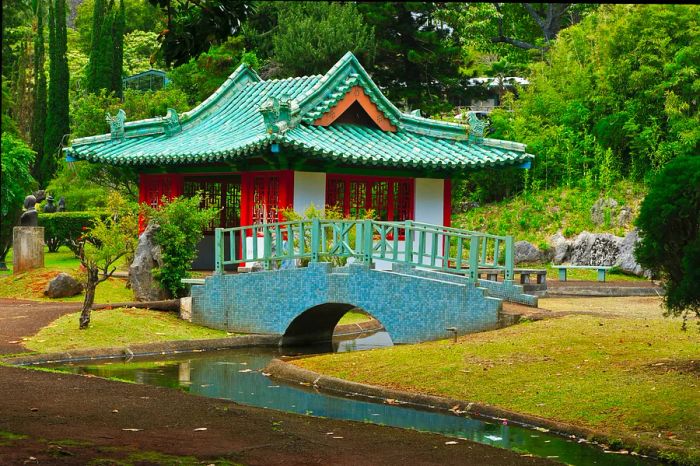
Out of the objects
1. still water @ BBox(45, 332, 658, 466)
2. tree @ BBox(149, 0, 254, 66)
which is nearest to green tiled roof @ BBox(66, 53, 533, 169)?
still water @ BBox(45, 332, 658, 466)

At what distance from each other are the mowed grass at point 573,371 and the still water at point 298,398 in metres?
0.46

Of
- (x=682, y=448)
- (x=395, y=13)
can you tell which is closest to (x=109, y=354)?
(x=682, y=448)

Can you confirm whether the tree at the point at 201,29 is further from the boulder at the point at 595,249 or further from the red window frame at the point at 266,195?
the boulder at the point at 595,249

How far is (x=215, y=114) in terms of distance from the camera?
28.7 m

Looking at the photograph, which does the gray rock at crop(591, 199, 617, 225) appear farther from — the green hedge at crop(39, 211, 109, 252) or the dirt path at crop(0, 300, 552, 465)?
the dirt path at crop(0, 300, 552, 465)

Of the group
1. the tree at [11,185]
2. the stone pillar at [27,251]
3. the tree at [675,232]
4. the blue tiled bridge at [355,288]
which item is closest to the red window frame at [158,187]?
the stone pillar at [27,251]

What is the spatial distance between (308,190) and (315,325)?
467 centimetres

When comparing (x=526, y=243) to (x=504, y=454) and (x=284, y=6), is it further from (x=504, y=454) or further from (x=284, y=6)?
(x=504, y=454)

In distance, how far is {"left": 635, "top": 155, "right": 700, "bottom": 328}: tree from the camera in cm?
1173

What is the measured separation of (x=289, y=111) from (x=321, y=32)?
60.0 feet

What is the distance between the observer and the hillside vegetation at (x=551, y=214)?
3459cm

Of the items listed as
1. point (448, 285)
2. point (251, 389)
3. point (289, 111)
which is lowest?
point (251, 389)

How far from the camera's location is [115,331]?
18609 millimetres

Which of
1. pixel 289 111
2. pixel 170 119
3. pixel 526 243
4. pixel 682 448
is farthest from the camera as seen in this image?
pixel 526 243
